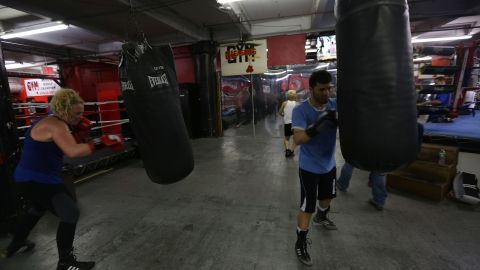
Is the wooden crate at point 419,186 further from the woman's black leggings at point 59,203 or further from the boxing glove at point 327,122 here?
the woman's black leggings at point 59,203

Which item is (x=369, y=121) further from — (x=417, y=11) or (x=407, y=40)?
(x=417, y=11)

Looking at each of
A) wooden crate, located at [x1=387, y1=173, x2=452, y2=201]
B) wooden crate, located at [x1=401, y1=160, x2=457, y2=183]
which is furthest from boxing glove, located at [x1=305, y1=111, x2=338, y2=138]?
wooden crate, located at [x1=387, y1=173, x2=452, y2=201]

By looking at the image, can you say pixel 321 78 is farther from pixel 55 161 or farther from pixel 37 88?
pixel 37 88

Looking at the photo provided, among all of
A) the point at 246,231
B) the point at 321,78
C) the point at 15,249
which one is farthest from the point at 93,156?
the point at 321,78

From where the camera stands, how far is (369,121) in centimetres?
105

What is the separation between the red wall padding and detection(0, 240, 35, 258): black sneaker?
6187 millimetres

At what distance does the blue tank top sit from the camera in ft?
5.61

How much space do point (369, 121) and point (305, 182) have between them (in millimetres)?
868

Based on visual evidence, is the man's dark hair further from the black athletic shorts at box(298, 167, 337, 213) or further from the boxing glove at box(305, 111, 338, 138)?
the black athletic shorts at box(298, 167, 337, 213)

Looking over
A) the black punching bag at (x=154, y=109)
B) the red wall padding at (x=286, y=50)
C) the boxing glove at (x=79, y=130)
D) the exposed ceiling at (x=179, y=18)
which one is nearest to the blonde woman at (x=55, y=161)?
the boxing glove at (x=79, y=130)

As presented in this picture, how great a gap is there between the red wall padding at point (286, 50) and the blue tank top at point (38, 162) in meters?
5.98

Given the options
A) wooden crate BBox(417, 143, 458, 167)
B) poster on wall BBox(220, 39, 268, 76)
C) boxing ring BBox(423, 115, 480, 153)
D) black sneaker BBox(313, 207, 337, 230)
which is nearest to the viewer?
black sneaker BBox(313, 207, 337, 230)

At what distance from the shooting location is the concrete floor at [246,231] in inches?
75.1

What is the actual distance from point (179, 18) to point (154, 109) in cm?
532
